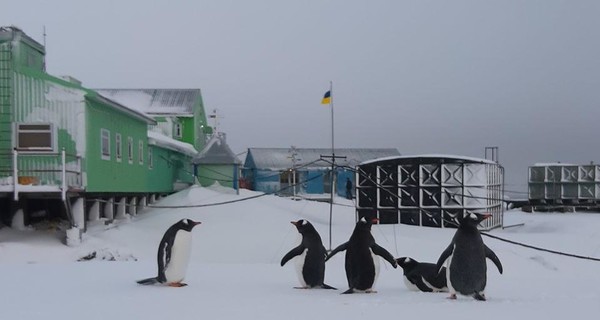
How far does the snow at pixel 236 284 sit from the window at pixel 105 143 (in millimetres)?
2505

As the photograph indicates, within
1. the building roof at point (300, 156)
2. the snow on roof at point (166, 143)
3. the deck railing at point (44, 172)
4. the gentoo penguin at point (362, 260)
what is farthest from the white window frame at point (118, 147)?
the building roof at point (300, 156)

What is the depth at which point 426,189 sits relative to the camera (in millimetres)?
24375

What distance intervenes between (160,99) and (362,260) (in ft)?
106

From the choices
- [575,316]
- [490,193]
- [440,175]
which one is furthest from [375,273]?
[490,193]

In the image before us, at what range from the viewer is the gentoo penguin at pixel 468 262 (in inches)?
286

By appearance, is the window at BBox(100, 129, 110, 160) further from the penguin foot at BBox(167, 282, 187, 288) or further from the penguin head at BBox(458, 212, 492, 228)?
the penguin head at BBox(458, 212, 492, 228)

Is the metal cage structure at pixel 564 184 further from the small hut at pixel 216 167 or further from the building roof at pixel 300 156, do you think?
the small hut at pixel 216 167

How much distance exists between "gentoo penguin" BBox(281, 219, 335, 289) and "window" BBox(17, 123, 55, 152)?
12.4 meters

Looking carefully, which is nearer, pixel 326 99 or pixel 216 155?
pixel 326 99

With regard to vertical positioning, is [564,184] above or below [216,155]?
below

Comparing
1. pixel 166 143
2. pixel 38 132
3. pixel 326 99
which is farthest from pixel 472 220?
pixel 166 143

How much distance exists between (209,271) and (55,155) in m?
10.2

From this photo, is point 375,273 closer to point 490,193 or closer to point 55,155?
point 55,155

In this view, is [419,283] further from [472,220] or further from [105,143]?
[105,143]
